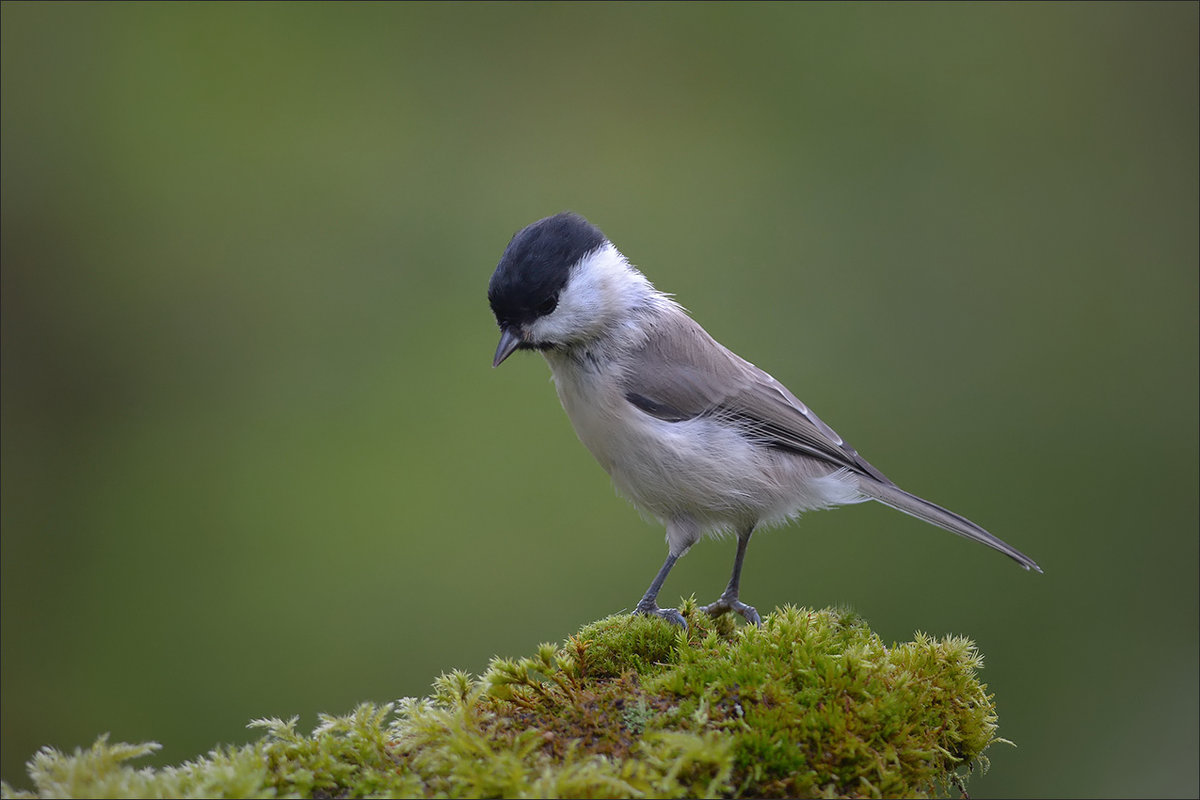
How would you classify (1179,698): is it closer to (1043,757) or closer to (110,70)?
(1043,757)

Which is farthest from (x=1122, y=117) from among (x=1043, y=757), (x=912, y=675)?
(x=912, y=675)

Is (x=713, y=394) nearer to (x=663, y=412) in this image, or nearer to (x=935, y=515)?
(x=663, y=412)

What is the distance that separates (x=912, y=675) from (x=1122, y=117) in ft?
22.5

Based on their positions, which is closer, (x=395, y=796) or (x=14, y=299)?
(x=395, y=796)

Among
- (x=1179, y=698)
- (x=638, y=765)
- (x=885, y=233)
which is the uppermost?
(x=885, y=233)

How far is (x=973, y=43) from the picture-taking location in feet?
25.7

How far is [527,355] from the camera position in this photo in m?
7.33

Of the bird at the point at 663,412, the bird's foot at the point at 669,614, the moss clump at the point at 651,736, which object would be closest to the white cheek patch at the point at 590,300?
the bird at the point at 663,412

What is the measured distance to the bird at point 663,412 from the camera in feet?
12.1

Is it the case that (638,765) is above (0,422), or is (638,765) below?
below

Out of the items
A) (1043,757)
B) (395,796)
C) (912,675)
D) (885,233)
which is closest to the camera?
(395,796)

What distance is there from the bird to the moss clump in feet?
3.12

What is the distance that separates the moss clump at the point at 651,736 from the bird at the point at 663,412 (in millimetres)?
952

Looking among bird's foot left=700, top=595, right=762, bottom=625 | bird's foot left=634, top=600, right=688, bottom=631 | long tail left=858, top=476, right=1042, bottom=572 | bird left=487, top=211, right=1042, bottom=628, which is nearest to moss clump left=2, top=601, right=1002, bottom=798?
bird's foot left=634, top=600, right=688, bottom=631
